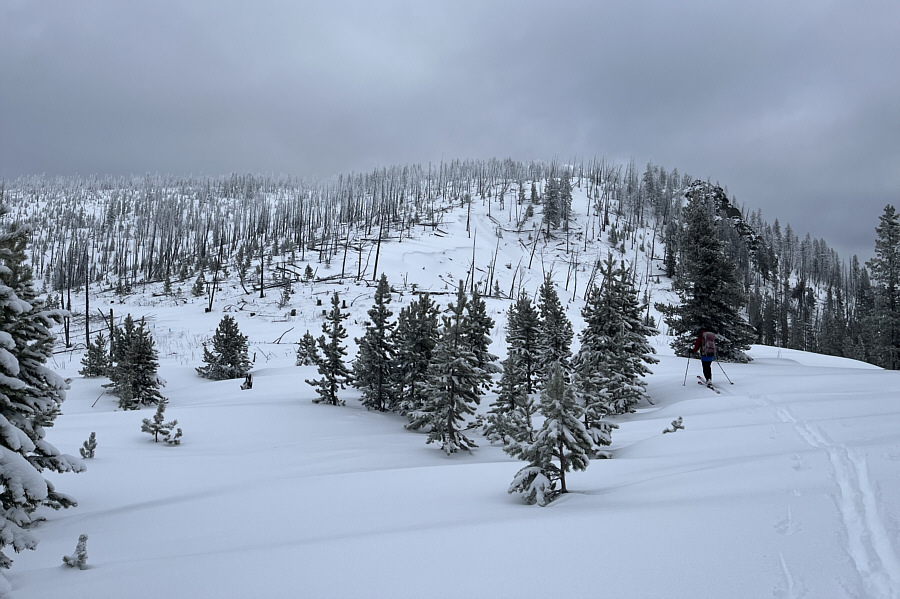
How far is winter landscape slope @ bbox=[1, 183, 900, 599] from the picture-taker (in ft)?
13.4

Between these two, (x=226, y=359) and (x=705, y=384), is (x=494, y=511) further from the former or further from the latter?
(x=226, y=359)

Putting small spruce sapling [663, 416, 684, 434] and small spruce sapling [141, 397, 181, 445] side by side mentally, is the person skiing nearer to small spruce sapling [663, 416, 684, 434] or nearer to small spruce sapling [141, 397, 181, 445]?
small spruce sapling [663, 416, 684, 434]

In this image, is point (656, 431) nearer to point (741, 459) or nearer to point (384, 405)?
point (741, 459)

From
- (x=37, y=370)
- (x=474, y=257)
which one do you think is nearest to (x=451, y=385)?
(x=37, y=370)

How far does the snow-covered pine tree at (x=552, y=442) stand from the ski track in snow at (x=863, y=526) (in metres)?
3.20

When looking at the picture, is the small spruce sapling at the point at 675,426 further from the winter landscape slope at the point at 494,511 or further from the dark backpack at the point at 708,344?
the dark backpack at the point at 708,344

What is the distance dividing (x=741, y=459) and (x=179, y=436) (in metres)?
13.0

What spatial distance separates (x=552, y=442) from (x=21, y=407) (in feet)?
23.5

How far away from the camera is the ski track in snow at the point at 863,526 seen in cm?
362

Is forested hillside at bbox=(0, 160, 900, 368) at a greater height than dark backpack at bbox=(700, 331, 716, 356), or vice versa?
forested hillside at bbox=(0, 160, 900, 368)

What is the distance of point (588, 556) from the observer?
14.4 ft

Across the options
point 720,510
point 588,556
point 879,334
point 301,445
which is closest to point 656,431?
point 720,510

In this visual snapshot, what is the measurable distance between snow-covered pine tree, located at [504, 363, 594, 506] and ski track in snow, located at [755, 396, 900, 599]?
3200mm

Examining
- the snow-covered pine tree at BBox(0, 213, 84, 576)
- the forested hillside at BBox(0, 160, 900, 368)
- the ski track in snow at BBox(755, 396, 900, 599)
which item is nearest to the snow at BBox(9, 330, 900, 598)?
the ski track in snow at BBox(755, 396, 900, 599)
